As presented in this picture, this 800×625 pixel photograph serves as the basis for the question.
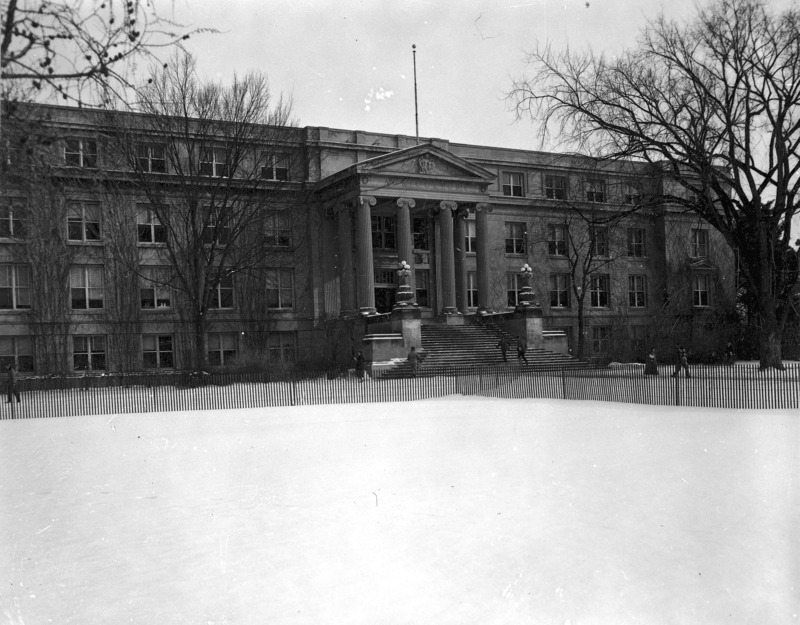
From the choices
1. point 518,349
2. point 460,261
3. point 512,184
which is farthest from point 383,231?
point 518,349

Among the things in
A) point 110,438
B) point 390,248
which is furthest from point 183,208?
point 110,438

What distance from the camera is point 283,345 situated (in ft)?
151

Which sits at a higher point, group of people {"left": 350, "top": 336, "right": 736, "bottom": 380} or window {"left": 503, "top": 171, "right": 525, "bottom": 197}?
window {"left": 503, "top": 171, "right": 525, "bottom": 197}

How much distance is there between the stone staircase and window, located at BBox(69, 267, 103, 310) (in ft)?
57.9

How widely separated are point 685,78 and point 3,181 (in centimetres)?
2797

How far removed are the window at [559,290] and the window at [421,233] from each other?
35.2 ft

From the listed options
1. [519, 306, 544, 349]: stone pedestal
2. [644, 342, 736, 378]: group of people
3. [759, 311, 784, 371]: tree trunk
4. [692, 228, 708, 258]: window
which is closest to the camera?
[644, 342, 736, 378]: group of people

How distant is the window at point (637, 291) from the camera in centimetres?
5691

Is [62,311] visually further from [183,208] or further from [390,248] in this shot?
[390,248]

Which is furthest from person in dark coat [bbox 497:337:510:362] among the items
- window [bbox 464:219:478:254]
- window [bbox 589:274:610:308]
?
window [bbox 589:274:610:308]

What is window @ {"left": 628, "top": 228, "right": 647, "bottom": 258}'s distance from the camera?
56.7m

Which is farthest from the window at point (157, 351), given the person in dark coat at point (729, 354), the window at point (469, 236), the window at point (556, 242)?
the person in dark coat at point (729, 354)

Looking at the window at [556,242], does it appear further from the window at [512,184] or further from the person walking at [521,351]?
the person walking at [521,351]

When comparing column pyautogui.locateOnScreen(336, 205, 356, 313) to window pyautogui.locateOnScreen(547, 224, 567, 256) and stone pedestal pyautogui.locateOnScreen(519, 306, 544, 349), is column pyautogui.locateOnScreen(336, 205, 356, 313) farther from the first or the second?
window pyautogui.locateOnScreen(547, 224, 567, 256)
